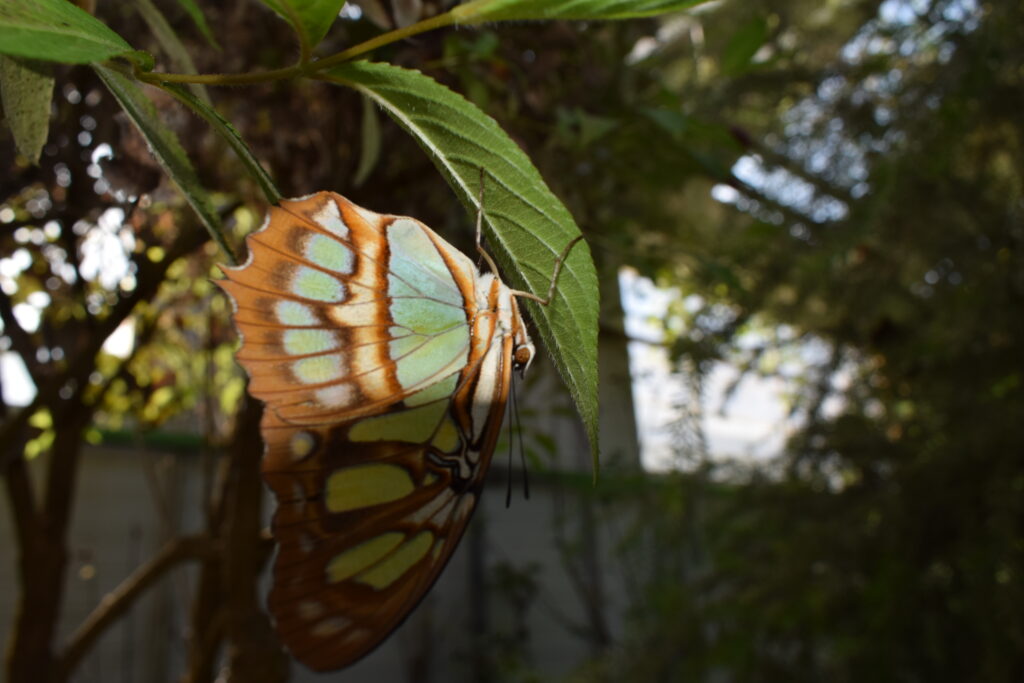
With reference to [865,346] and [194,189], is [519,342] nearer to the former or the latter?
[194,189]

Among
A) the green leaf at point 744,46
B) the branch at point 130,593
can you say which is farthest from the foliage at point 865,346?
the branch at point 130,593

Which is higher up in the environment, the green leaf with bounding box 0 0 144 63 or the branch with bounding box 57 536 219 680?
the green leaf with bounding box 0 0 144 63

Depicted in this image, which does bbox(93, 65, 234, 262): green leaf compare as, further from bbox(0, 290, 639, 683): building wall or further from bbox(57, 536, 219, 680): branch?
bbox(0, 290, 639, 683): building wall

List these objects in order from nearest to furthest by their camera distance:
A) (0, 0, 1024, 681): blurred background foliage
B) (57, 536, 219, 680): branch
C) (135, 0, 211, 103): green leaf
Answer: (135, 0, 211, 103): green leaf < (0, 0, 1024, 681): blurred background foliage < (57, 536, 219, 680): branch

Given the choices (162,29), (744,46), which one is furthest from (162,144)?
(744,46)

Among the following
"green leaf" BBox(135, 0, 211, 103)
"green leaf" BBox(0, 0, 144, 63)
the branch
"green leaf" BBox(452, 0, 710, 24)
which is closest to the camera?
"green leaf" BBox(0, 0, 144, 63)

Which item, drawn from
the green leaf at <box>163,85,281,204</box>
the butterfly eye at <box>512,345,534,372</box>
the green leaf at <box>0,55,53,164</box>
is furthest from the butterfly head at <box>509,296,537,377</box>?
the green leaf at <box>0,55,53,164</box>

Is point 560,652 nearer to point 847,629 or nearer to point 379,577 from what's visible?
point 847,629
